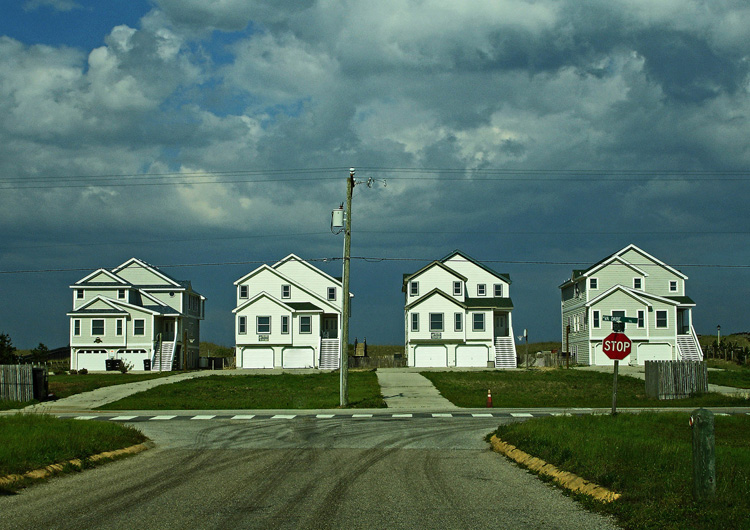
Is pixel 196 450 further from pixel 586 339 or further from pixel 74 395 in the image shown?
pixel 586 339

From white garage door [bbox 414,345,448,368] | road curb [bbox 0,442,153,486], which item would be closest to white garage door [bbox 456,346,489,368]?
white garage door [bbox 414,345,448,368]

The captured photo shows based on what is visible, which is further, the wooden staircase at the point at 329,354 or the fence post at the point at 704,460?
the wooden staircase at the point at 329,354

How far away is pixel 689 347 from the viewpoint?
64250mm

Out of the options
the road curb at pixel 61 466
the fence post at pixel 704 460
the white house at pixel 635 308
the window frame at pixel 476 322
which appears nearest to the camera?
the fence post at pixel 704 460

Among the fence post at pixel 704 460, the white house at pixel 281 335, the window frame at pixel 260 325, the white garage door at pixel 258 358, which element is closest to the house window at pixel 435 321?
the white house at pixel 281 335

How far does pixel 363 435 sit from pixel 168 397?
19.2m

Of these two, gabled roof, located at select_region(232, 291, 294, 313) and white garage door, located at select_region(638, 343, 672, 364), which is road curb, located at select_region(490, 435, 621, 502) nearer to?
gabled roof, located at select_region(232, 291, 294, 313)

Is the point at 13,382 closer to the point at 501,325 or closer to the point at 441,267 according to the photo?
the point at 441,267

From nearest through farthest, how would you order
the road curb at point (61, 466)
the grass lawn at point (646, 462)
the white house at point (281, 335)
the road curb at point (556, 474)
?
the grass lawn at point (646, 462)
the road curb at point (556, 474)
the road curb at point (61, 466)
the white house at point (281, 335)

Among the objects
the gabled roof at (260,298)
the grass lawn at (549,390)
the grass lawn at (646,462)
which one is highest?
the gabled roof at (260,298)

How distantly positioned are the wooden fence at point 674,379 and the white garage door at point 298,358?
36.7 metres

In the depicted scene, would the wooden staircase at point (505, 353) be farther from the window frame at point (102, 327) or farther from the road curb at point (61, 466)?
the road curb at point (61, 466)

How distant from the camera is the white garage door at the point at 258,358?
2552 inches

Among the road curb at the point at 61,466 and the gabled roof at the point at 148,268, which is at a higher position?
the gabled roof at the point at 148,268
